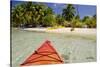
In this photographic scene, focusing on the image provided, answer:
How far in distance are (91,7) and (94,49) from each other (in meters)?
0.45

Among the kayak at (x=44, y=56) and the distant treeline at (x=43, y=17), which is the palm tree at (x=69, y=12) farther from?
the kayak at (x=44, y=56)

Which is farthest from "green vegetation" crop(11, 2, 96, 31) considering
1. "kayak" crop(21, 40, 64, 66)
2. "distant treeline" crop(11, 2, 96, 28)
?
"kayak" crop(21, 40, 64, 66)

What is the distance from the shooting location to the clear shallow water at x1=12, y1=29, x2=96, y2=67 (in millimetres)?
1747

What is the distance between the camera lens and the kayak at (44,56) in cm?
179

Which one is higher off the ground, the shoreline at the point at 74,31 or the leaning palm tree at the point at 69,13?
the leaning palm tree at the point at 69,13

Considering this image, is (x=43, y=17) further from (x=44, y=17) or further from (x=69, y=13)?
(x=69, y=13)

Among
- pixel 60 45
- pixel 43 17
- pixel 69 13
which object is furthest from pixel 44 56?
pixel 69 13

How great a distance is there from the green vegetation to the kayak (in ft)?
0.69

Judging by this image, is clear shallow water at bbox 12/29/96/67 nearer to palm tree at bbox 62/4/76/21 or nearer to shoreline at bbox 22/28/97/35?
shoreline at bbox 22/28/97/35

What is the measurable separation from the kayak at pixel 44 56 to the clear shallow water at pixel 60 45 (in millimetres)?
35

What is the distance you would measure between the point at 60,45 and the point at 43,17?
0.33 meters

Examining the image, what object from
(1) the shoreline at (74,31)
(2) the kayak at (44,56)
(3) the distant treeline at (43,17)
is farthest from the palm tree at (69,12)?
(2) the kayak at (44,56)

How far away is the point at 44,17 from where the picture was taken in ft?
6.07
